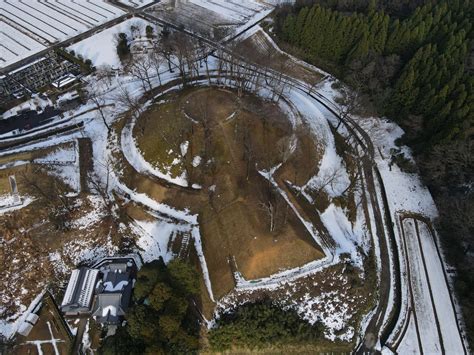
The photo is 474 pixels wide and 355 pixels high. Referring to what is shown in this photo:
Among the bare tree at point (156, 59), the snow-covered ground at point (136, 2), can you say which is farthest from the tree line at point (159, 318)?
the snow-covered ground at point (136, 2)

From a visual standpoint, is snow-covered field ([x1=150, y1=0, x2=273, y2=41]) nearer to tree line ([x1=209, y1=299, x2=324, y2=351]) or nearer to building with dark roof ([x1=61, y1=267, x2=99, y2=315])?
building with dark roof ([x1=61, y1=267, x2=99, y2=315])

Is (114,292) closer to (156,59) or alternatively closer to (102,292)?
(102,292)

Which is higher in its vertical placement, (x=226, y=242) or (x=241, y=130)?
(x=241, y=130)

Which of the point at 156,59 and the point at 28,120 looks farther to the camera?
the point at 156,59

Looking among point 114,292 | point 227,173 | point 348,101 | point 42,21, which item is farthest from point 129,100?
point 42,21

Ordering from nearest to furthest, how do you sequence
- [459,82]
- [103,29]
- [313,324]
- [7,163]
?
[313,324] < [7,163] < [459,82] < [103,29]

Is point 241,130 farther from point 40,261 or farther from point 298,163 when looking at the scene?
Answer: point 40,261

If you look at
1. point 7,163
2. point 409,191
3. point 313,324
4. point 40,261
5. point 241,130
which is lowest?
point 313,324

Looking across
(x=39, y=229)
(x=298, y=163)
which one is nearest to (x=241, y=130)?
(x=298, y=163)
